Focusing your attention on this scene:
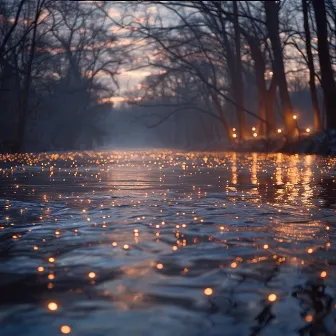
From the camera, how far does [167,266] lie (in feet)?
15.3

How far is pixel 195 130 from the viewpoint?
303 feet

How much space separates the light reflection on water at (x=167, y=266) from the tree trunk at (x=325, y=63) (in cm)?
2272

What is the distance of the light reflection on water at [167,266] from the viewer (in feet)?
10.9

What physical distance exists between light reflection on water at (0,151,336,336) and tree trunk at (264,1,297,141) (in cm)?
2716

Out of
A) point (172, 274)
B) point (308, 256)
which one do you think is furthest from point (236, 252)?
point (172, 274)

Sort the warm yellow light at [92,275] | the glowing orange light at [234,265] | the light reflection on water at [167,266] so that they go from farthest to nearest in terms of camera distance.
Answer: the glowing orange light at [234,265]
the warm yellow light at [92,275]
the light reflection on water at [167,266]

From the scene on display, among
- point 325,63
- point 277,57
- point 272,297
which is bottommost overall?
point 272,297

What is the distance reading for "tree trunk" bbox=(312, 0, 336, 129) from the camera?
30859mm

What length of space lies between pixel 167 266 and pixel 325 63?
28.2 metres

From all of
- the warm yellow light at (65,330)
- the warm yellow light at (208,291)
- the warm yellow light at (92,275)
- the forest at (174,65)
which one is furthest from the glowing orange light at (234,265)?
the forest at (174,65)

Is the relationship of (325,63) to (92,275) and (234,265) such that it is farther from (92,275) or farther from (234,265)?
(92,275)

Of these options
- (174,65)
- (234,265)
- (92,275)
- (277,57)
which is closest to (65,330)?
(92,275)

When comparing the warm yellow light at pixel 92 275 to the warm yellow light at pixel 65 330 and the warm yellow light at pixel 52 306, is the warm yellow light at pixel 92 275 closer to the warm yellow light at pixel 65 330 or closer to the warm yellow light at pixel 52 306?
the warm yellow light at pixel 52 306

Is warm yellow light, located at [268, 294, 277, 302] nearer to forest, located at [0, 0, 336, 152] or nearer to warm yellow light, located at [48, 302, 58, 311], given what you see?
warm yellow light, located at [48, 302, 58, 311]
